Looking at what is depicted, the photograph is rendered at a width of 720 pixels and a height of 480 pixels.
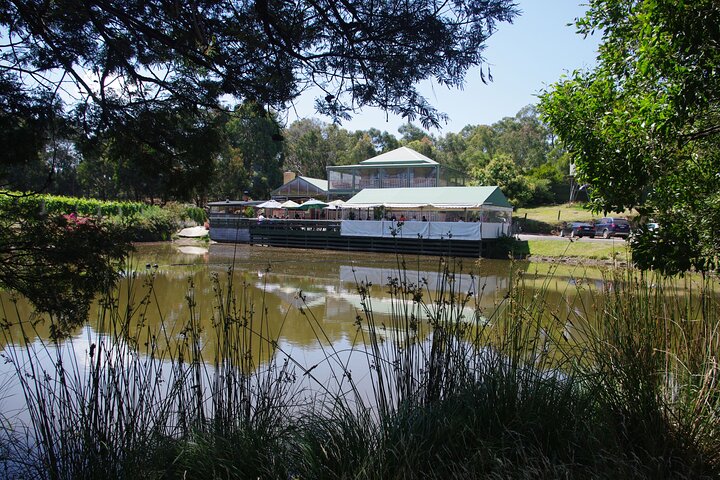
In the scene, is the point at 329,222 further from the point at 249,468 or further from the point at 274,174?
the point at 249,468

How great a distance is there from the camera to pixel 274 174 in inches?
1654

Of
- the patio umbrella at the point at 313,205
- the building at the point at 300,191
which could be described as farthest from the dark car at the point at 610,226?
the building at the point at 300,191

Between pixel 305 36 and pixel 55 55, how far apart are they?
5.10 ft

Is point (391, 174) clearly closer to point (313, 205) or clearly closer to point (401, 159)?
point (401, 159)

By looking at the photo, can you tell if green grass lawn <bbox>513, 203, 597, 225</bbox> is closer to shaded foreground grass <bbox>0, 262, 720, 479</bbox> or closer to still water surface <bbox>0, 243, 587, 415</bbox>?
still water surface <bbox>0, 243, 587, 415</bbox>

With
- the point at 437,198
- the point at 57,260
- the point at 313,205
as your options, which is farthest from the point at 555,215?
the point at 57,260

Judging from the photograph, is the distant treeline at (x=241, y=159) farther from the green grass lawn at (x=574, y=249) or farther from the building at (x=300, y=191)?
the green grass lawn at (x=574, y=249)

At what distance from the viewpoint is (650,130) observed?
3145 mm

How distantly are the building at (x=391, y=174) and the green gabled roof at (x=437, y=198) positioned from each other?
23.5ft

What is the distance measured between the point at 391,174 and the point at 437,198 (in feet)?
34.0

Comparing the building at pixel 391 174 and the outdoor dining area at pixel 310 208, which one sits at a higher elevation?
the building at pixel 391 174

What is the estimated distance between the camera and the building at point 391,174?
31622 millimetres

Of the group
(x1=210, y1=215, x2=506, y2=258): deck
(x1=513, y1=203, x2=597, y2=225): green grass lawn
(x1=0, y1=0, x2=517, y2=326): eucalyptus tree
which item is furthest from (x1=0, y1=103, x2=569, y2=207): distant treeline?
(x1=210, y1=215, x2=506, y2=258): deck

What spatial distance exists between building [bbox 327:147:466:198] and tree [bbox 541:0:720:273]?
90.5ft
